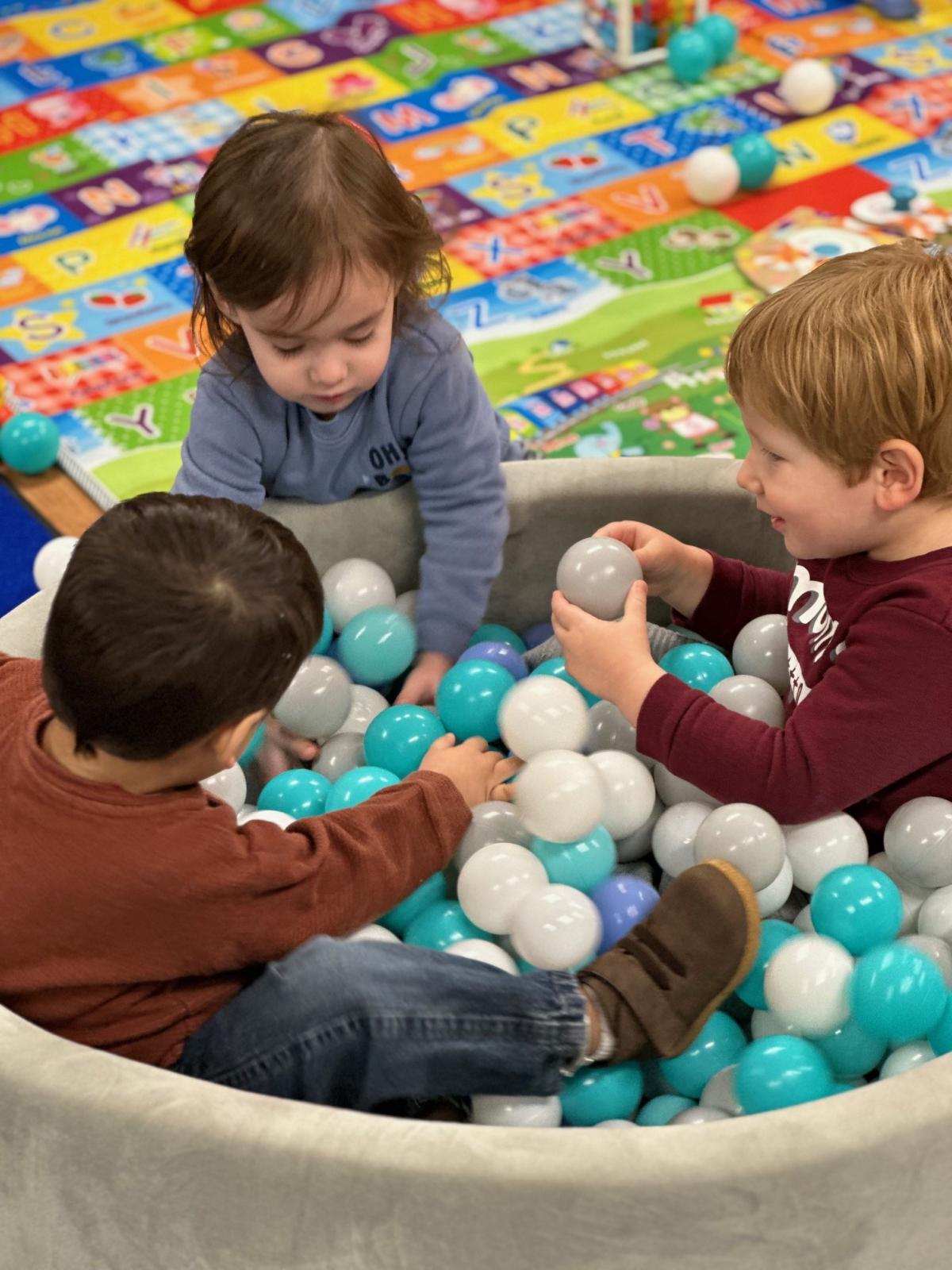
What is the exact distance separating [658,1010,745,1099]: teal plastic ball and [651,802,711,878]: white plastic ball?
0.13 m

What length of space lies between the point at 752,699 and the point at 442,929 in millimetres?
314

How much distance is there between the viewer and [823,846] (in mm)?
1187

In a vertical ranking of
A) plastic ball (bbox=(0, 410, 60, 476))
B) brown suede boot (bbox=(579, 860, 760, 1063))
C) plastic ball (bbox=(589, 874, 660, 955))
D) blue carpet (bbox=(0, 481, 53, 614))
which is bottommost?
blue carpet (bbox=(0, 481, 53, 614))

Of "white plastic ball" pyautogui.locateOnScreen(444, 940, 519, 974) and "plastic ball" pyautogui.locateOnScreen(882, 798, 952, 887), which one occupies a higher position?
"plastic ball" pyautogui.locateOnScreen(882, 798, 952, 887)

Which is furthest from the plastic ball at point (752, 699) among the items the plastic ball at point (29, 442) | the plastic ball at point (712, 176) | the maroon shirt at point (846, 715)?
the plastic ball at point (712, 176)

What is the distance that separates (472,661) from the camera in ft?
4.60

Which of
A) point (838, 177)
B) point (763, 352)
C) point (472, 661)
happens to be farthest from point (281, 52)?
point (763, 352)

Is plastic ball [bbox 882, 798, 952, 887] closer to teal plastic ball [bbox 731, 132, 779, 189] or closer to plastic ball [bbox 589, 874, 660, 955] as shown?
plastic ball [bbox 589, 874, 660, 955]

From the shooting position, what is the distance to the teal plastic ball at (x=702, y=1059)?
3.75 ft

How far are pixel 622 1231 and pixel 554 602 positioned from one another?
21.5 inches

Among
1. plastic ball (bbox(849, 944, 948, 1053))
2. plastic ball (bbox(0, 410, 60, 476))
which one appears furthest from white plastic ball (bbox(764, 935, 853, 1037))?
plastic ball (bbox(0, 410, 60, 476))

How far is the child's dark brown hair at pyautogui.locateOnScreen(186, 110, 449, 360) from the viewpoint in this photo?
125cm

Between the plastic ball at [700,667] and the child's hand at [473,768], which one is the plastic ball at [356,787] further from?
the plastic ball at [700,667]

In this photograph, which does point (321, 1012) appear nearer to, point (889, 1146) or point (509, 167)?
point (889, 1146)
